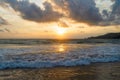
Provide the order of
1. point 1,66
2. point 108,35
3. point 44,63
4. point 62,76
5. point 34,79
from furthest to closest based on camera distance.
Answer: point 108,35 → point 44,63 → point 1,66 → point 62,76 → point 34,79

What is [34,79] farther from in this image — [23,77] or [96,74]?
[96,74]

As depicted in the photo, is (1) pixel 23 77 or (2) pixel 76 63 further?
(2) pixel 76 63

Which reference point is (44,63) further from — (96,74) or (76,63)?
(96,74)

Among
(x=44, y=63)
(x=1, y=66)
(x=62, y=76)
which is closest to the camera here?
(x=62, y=76)

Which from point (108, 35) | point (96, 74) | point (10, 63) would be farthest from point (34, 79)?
point (108, 35)

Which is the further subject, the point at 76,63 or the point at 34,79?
the point at 76,63

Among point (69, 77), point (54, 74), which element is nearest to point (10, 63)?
point (54, 74)

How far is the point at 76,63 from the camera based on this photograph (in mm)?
18438

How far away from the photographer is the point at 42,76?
520 inches

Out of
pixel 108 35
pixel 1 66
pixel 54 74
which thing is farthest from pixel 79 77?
pixel 108 35

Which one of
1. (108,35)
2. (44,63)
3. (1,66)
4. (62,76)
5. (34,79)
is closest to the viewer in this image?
(34,79)

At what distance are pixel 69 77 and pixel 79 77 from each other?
1.81 ft

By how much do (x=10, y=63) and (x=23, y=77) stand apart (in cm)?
459

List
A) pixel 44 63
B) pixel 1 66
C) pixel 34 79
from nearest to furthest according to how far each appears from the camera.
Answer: pixel 34 79
pixel 1 66
pixel 44 63
